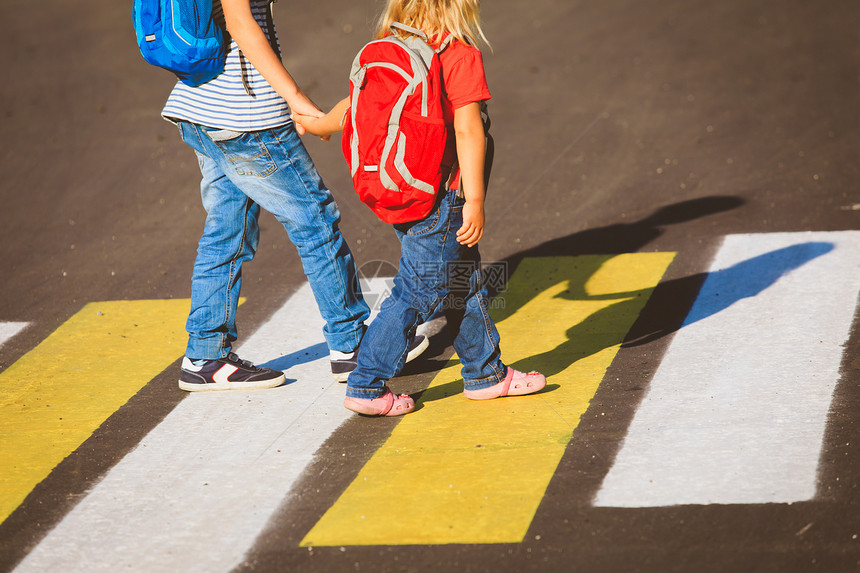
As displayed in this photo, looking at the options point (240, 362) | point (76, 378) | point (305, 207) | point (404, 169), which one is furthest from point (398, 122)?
point (76, 378)

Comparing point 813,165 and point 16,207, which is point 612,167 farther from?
point 16,207

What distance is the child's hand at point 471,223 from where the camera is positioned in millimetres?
4172

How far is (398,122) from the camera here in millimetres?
3996

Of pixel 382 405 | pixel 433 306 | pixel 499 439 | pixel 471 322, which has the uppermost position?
pixel 433 306

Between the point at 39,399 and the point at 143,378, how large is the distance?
0.50m

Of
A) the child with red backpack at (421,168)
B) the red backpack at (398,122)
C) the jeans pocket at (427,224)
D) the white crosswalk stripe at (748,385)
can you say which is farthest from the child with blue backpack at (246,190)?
the white crosswalk stripe at (748,385)

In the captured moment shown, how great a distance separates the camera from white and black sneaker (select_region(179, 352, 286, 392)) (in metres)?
5.04

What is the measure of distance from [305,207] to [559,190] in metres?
3.78

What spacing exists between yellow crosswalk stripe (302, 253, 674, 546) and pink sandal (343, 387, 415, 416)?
0.06m

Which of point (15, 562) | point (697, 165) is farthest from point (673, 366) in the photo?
point (697, 165)

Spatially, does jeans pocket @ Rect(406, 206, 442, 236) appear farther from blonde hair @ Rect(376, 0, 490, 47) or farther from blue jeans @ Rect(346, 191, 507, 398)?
blonde hair @ Rect(376, 0, 490, 47)

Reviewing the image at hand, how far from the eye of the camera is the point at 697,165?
8453 millimetres

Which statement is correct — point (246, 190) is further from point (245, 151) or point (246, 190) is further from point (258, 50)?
point (258, 50)

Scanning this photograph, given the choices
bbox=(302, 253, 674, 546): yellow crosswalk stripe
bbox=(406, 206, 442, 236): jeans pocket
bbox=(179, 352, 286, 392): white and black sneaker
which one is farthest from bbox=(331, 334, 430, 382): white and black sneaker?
bbox=(406, 206, 442, 236): jeans pocket
